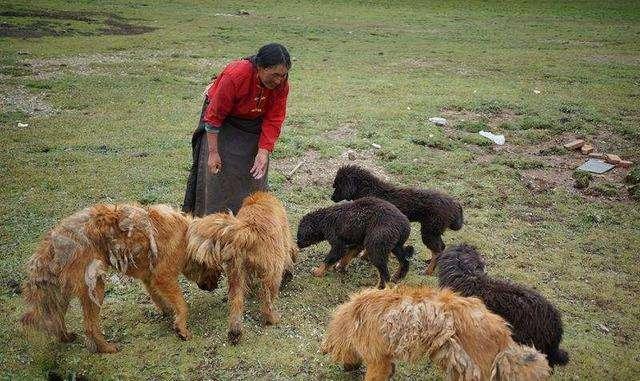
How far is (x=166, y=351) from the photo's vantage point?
4.78 m

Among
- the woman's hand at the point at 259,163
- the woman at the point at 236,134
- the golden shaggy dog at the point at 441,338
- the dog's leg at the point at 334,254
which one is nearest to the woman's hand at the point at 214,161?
the woman at the point at 236,134

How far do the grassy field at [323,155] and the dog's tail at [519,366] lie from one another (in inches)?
42.5

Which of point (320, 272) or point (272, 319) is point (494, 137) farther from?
point (272, 319)

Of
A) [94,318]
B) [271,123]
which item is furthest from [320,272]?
[94,318]

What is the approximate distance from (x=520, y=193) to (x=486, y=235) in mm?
1868

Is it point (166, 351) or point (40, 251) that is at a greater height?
point (40, 251)

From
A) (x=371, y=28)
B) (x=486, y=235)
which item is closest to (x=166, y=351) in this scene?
(x=486, y=235)

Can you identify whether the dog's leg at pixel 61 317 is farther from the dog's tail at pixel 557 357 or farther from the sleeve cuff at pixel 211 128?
the dog's tail at pixel 557 357

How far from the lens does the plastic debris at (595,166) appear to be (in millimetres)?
9792

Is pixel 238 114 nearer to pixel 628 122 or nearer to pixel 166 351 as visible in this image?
pixel 166 351

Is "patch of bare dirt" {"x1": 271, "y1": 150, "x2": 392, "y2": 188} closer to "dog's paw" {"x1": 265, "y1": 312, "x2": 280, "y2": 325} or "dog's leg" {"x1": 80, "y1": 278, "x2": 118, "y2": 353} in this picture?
"dog's paw" {"x1": 265, "y1": 312, "x2": 280, "y2": 325}

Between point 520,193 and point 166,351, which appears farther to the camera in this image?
point 520,193

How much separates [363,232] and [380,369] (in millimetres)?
2043

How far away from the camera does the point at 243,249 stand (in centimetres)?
471
